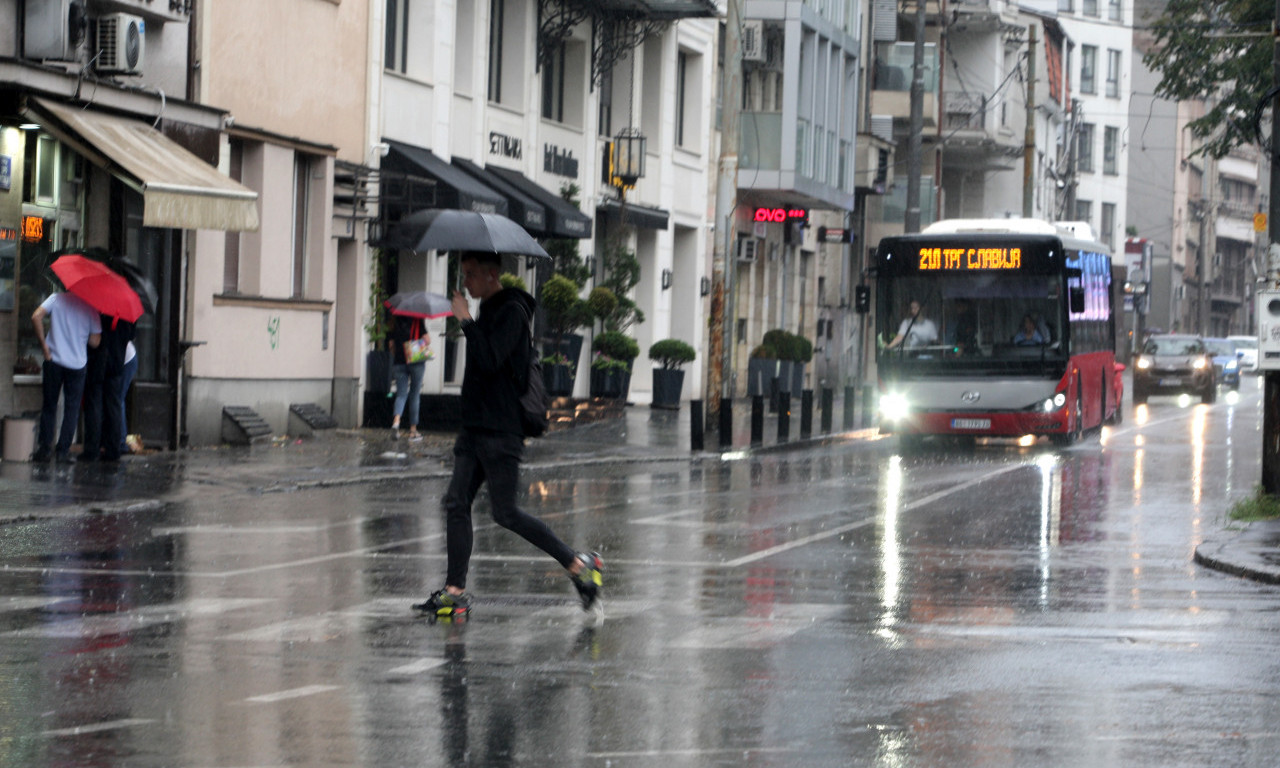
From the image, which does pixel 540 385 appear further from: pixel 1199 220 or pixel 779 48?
pixel 1199 220

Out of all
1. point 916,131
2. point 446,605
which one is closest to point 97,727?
point 446,605

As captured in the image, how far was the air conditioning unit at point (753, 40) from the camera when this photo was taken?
37719 millimetres

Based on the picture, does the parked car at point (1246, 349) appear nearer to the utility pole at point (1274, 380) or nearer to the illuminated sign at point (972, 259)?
the illuminated sign at point (972, 259)

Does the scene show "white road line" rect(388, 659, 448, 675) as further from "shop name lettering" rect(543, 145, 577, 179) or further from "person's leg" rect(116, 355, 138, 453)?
"shop name lettering" rect(543, 145, 577, 179)

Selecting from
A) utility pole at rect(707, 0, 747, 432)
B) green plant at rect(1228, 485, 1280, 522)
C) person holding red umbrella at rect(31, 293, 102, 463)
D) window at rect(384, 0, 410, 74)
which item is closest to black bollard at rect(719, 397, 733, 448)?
utility pole at rect(707, 0, 747, 432)

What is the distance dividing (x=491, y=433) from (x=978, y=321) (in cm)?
1672

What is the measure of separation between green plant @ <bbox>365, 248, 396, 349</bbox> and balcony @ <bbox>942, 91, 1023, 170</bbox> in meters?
39.8

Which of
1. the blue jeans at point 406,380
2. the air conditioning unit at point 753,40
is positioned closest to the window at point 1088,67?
the air conditioning unit at point 753,40

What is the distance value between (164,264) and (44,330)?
2.98 m

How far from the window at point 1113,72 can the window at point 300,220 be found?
74339 millimetres

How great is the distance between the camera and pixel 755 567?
1191 centimetres

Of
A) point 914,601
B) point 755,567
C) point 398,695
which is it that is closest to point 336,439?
point 755,567

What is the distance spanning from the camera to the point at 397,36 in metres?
26.9

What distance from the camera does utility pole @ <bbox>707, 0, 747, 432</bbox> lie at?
2670cm
